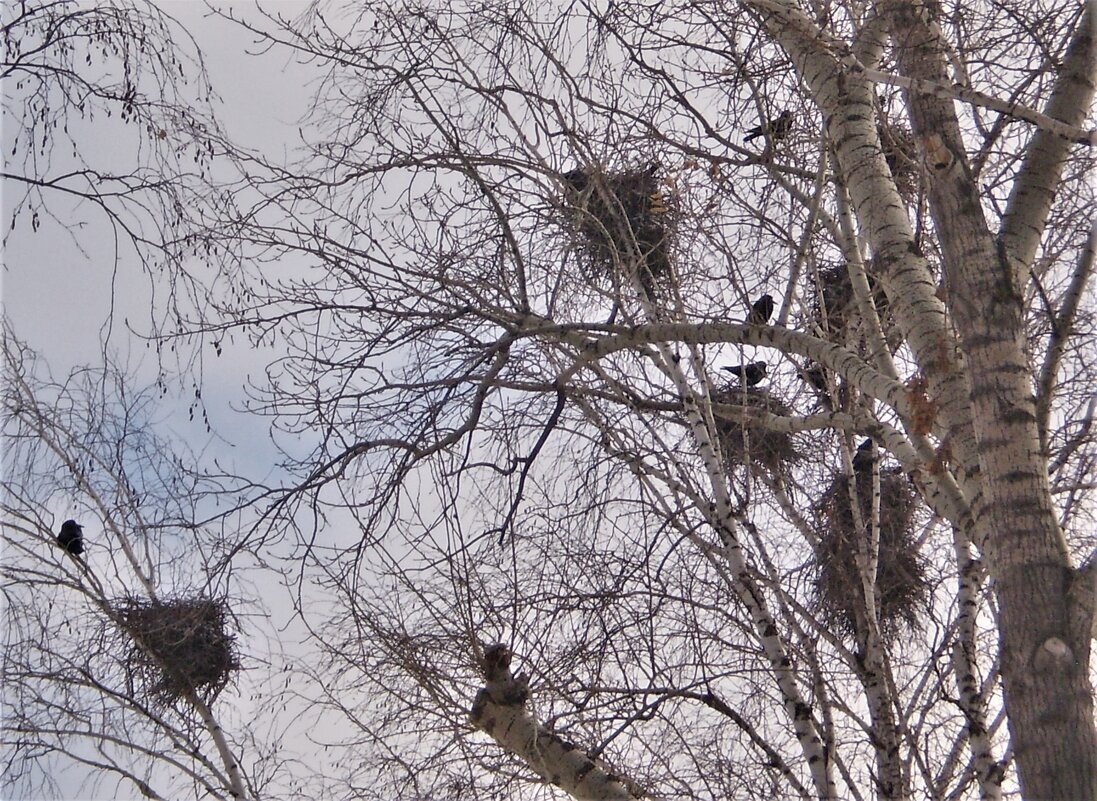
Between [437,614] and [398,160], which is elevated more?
[398,160]

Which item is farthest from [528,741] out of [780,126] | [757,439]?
[780,126]

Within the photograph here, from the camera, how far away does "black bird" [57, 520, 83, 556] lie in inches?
299

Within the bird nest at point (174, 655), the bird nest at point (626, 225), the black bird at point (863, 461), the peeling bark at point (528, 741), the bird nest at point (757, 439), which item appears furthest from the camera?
the bird nest at point (174, 655)

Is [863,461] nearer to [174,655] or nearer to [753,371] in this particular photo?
[753,371]

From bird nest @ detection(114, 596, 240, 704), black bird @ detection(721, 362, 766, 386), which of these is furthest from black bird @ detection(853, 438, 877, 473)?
bird nest @ detection(114, 596, 240, 704)

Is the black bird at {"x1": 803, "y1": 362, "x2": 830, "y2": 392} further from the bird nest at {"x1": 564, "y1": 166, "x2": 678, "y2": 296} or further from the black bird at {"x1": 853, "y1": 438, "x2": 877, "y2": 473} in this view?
the bird nest at {"x1": 564, "y1": 166, "x2": 678, "y2": 296}

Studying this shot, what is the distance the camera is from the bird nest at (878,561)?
6.00 meters

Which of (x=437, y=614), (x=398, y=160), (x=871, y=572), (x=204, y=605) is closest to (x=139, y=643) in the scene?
(x=437, y=614)

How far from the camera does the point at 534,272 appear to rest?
5.46m

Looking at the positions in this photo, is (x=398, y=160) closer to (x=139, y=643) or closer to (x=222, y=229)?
(x=222, y=229)

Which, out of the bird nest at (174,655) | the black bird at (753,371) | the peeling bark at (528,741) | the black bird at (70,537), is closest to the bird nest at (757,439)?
the black bird at (753,371)

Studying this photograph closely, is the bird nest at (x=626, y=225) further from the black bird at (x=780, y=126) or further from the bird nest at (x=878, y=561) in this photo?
the bird nest at (x=878, y=561)

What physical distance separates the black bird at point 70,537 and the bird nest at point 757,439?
4486mm

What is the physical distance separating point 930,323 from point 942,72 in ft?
2.69
